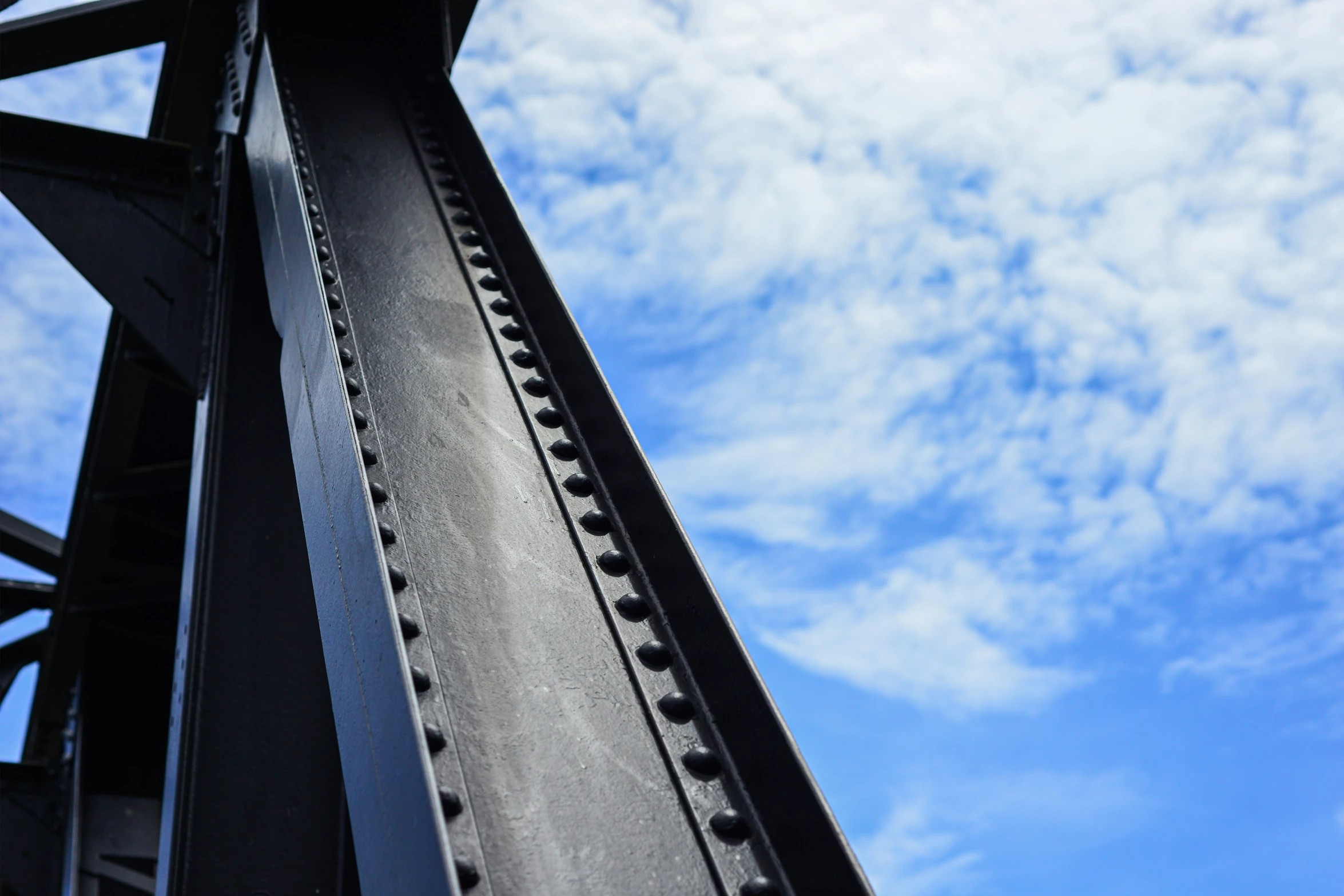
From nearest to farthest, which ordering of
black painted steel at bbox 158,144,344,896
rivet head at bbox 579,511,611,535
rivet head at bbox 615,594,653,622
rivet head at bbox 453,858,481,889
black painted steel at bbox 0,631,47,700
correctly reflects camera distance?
rivet head at bbox 453,858,481,889
rivet head at bbox 615,594,653,622
rivet head at bbox 579,511,611,535
black painted steel at bbox 158,144,344,896
black painted steel at bbox 0,631,47,700

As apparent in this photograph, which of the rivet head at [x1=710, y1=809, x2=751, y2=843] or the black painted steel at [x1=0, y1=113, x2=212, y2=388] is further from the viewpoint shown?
the black painted steel at [x1=0, y1=113, x2=212, y2=388]

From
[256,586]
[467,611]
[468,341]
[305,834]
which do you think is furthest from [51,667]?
[467,611]

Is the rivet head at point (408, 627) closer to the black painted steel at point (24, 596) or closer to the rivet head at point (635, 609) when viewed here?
the rivet head at point (635, 609)

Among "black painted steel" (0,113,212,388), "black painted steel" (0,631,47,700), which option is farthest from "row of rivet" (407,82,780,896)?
"black painted steel" (0,631,47,700)

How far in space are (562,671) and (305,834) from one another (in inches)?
64.7

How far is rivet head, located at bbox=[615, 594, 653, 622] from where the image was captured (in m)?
1.92

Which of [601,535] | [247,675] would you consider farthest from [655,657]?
[247,675]

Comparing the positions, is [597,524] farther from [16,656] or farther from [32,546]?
[16,656]

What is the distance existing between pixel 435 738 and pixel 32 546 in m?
9.70

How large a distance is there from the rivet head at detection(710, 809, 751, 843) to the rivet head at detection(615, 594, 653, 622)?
0.46m

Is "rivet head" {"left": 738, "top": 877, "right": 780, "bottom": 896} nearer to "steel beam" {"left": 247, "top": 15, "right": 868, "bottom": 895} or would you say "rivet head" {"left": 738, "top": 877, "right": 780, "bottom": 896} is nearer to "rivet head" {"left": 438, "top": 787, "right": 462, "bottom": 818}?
"steel beam" {"left": 247, "top": 15, "right": 868, "bottom": 895}

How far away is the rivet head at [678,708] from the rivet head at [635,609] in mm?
220

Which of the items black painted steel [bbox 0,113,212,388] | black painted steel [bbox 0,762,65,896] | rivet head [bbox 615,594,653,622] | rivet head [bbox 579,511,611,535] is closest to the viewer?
rivet head [bbox 615,594,653,622]

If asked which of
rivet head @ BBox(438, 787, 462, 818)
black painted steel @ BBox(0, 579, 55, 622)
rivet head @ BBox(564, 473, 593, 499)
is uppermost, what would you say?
black painted steel @ BBox(0, 579, 55, 622)
